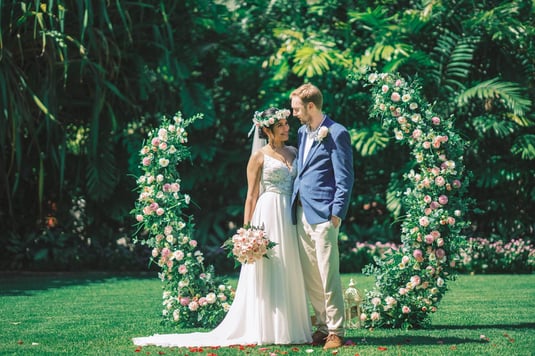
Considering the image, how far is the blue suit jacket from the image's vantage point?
5672mm

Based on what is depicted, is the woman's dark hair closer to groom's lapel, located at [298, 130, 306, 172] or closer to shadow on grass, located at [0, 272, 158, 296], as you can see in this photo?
groom's lapel, located at [298, 130, 306, 172]

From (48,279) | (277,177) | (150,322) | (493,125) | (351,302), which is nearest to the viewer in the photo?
(277,177)

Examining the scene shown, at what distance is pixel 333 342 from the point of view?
223 inches

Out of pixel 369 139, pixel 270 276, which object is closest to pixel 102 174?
pixel 369 139

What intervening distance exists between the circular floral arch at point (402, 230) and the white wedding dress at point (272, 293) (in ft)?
2.77

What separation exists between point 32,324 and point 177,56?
22.5ft

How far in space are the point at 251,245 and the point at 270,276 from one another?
1.12 feet

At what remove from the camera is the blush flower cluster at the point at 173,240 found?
22.9 ft

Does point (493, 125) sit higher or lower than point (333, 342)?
higher

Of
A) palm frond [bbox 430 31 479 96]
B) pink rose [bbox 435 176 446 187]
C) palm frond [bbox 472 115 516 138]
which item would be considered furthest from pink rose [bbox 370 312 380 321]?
palm frond [bbox 430 31 479 96]

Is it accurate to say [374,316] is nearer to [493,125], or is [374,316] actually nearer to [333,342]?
[333,342]

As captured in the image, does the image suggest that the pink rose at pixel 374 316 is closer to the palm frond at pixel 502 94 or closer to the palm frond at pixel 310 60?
the palm frond at pixel 310 60

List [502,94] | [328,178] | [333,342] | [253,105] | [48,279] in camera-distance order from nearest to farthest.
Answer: [333,342] → [328,178] → [48,279] → [502,94] → [253,105]

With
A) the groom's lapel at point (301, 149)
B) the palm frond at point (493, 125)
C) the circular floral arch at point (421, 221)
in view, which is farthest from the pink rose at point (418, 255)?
the palm frond at point (493, 125)
